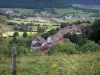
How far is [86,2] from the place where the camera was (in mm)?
192875

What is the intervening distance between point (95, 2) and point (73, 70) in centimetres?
17905

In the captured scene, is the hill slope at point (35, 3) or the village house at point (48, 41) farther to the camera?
the hill slope at point (35, 3)

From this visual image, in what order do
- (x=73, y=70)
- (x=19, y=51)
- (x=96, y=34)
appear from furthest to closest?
1. (x=96, y=34)
2. (x=19, y=51)
3. (x=73, y=70)

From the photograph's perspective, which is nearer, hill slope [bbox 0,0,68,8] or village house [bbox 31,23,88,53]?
village house [bbox 31,23,88,53]

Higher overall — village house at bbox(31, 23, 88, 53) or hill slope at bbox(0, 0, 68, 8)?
village house at bbox(31, 23, 88, 53)

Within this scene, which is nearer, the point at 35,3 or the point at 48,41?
the point at 48,41

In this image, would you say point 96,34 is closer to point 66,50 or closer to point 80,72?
point 66,50

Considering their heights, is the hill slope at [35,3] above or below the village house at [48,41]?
below

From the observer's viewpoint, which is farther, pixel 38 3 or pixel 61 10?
pixel 38 3

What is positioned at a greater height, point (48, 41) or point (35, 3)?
point (48, 41)

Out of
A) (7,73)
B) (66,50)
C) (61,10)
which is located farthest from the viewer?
(61,10)

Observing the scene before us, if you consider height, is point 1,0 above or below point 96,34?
below

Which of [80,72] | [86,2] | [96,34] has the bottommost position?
[86,2]

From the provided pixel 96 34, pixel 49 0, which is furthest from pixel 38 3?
pixel 96 34
